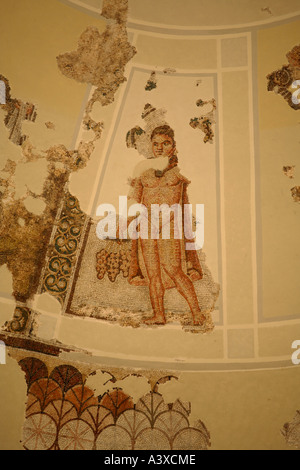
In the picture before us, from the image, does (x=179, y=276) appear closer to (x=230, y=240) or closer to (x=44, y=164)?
(x=230, y=240)

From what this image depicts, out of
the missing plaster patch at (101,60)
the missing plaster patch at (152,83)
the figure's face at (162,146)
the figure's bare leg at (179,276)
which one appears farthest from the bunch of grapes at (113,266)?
the missing plaster patch at (152,83)

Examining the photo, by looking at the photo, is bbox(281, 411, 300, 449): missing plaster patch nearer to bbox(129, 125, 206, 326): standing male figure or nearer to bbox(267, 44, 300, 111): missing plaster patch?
bbox(129, 125, 206, 326): standing male figure

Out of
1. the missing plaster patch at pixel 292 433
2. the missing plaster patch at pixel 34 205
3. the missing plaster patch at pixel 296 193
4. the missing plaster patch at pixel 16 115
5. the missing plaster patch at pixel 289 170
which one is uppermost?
the missing plaster patch at pixel 16 115

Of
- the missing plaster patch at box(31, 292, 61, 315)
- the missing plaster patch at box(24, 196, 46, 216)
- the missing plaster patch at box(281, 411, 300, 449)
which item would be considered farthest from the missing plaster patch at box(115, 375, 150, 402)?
the missing plaster patch at box(24, 196, 46, 216)

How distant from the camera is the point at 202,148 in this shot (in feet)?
22.2

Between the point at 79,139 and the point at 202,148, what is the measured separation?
1.66 m

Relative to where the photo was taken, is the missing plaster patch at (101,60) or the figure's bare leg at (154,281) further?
the figure's bare leg at (154,281)

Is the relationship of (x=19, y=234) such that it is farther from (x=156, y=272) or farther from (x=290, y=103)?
(x=290, y=103)

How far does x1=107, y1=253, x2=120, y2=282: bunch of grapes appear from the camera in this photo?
272 inches

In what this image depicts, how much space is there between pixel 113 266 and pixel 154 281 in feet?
2.02

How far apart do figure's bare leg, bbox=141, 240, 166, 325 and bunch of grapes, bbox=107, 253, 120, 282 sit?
40 cm

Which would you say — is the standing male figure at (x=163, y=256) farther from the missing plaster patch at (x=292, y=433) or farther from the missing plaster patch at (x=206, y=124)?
the missing plaster patch at (x=292, y=433)

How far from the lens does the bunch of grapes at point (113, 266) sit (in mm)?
6902
